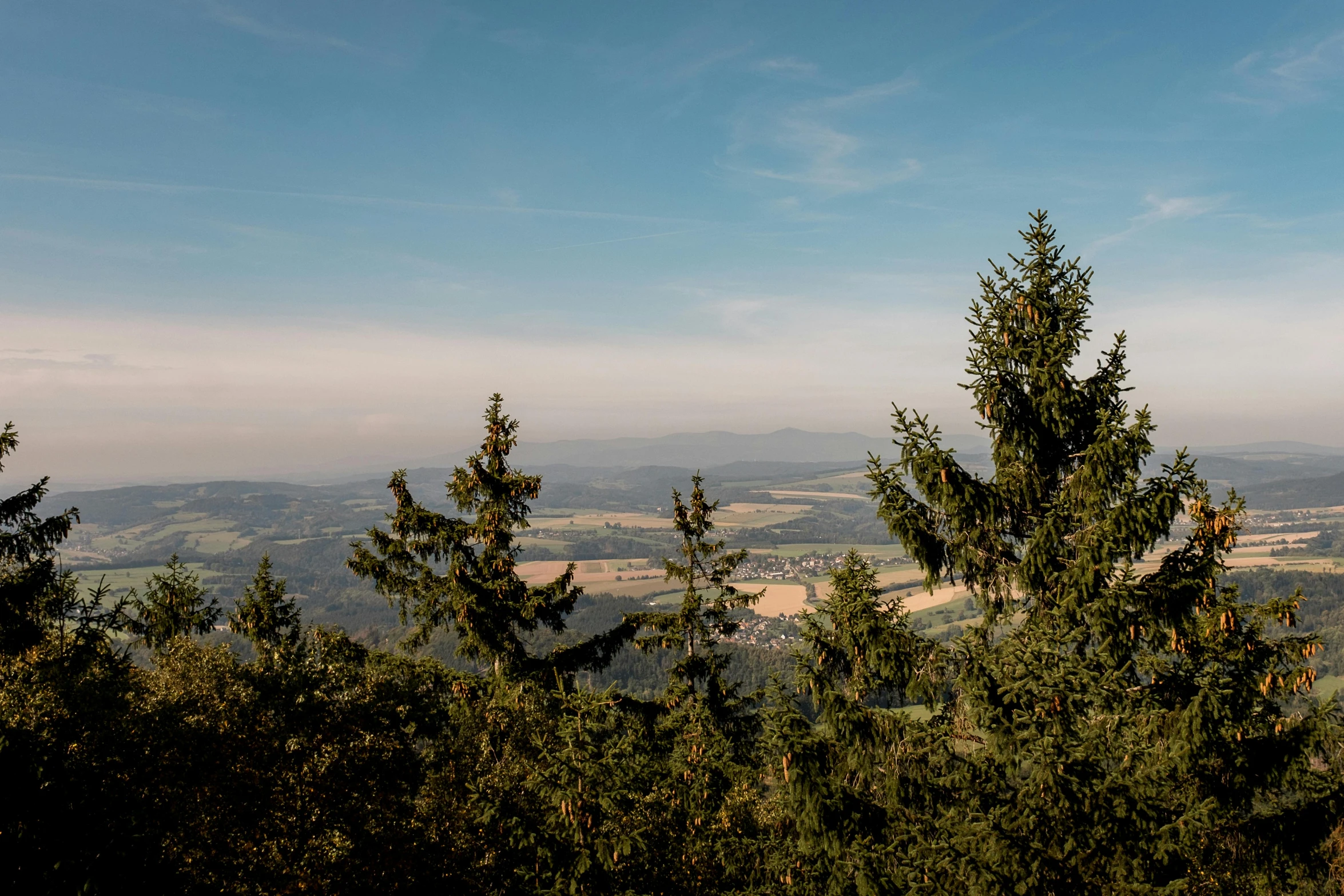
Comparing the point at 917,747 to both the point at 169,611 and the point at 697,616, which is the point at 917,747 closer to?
the point at 697,616

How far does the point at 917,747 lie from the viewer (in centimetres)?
1188

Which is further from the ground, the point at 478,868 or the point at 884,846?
the point at 884,846

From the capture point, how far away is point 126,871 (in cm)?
1109

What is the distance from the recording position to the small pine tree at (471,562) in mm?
20516

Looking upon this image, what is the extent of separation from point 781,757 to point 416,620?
12.9 meters

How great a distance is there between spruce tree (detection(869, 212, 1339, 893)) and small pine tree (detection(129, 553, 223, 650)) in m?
27.0

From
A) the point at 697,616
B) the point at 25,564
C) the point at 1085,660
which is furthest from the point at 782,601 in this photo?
the point at 1085,660

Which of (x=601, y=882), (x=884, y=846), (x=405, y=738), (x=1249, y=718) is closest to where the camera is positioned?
(x=884, y=846)

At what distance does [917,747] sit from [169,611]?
28570 millimetres

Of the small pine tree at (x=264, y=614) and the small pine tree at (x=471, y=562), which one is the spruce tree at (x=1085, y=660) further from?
the small pine tree at (x=264, y=614)

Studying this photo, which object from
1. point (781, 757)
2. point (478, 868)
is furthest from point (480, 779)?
point (781, 757)

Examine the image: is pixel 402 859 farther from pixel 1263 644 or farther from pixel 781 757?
pixel 1263 644

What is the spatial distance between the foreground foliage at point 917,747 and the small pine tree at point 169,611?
37.0 feet

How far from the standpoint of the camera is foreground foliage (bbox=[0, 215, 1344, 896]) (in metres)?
9.25
